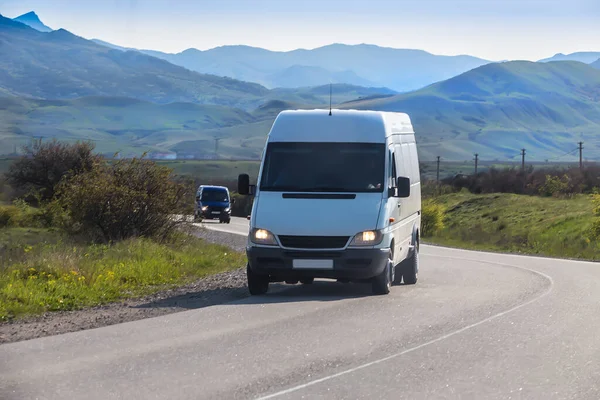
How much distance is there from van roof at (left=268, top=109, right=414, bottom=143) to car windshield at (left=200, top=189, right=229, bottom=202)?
37.8 meters

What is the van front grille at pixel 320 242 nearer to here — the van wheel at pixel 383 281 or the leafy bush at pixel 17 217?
the van wheel at pixel 383 281

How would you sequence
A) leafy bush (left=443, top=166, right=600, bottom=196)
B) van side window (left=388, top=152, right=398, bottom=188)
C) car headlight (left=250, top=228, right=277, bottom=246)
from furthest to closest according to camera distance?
1. leafy bush (left=443, top=166, right=600, bottom=196)
2. van side window (left=388, top=152, right=398, bottom=188)
3. car headlight (left=250, top=228, right=277, bottom=246)

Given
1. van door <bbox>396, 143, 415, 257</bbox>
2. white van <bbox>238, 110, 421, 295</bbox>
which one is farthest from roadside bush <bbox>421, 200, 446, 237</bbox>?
white van <bbox>238, 110, 421, 295</bbox>

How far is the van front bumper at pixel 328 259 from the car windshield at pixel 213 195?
39.2 metres

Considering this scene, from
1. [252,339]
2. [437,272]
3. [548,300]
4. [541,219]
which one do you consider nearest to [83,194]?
[437,272]

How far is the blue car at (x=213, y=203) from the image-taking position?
54031mm

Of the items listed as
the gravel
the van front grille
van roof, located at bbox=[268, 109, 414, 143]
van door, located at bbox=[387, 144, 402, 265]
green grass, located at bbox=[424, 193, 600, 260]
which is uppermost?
van roof, located at bbox=[268, 109, 414, 143]

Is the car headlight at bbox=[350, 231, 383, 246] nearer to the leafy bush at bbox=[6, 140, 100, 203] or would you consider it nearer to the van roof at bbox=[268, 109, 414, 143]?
the van roof at bbox=[268, 109, 414, 143]

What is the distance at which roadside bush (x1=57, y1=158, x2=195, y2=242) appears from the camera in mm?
25578

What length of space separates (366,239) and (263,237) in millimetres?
1497

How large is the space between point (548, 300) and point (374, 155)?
3.43m

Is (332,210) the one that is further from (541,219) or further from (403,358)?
(541,219)

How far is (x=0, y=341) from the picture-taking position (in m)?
10.8

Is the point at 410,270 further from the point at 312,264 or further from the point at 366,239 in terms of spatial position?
the point at 312,264
